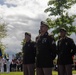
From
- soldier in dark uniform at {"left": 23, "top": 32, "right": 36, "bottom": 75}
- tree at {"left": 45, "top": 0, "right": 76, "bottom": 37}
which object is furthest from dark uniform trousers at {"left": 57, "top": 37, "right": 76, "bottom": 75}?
tree at {"left": 45, "top": 0, "right": 76, "bottom": 37}

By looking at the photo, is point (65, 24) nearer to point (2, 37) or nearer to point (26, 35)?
point (2, 37)

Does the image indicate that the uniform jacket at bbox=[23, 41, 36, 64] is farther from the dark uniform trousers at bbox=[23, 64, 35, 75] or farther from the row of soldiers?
the dark uniform trousers at bbox=[23, 64, 35, 75]

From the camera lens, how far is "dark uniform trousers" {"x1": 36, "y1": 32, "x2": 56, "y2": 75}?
880 centimetres

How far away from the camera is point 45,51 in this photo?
8.87 m

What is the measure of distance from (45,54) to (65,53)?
→ 1.36 m

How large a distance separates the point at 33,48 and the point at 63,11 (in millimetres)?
27214

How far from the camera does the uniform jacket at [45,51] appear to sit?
882cm

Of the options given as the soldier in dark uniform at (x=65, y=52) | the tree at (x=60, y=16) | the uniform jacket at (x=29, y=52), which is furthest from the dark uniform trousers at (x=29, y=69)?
the tree at (x=60, y=16)

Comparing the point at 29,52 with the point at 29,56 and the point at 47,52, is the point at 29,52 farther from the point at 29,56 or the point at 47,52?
the point at 47,52

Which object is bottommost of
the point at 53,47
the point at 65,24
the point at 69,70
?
the point at 69,70

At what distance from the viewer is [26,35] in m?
11.2

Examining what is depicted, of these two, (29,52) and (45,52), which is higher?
(29,52)

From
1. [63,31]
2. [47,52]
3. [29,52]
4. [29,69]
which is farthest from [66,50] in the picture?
[29,69]

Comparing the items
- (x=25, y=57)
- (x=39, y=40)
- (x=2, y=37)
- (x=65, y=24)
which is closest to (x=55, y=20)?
(x=65, y=24)
